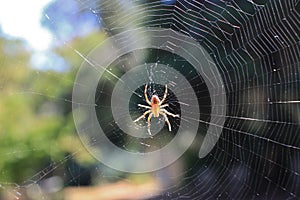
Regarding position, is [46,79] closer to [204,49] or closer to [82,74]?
[82,74]

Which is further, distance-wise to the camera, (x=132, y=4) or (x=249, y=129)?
(x=249, y=129)

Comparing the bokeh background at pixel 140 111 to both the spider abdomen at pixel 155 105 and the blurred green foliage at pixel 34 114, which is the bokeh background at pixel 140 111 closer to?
the blurred green foliage at pixel 34 114

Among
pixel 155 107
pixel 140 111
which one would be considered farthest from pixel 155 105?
pixel 140 111

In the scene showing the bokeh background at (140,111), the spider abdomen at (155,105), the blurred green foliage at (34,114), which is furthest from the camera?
the blurred green foliage at (34,114)

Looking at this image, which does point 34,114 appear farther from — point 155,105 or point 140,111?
point 155,105

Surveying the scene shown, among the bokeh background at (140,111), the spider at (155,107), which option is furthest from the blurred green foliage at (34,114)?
the spider at (155,107)

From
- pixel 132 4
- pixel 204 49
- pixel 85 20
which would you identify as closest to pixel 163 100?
pixel 204 49
